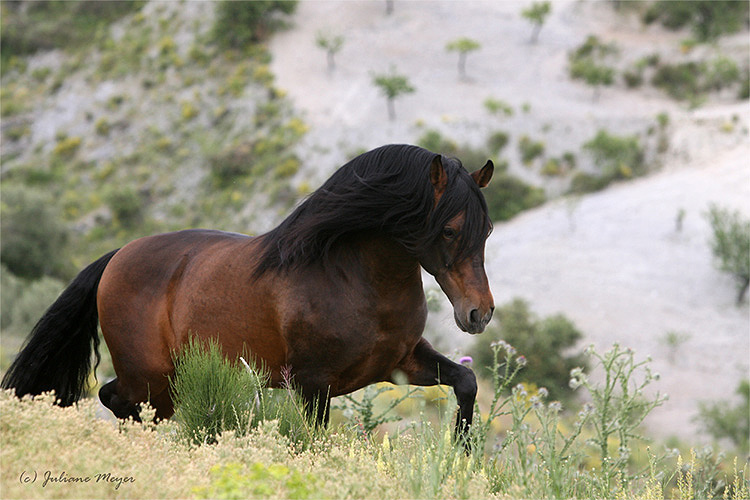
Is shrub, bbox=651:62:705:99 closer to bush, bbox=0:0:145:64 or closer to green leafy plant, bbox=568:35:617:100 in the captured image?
green leafy plant, bbox=568:35:617:100

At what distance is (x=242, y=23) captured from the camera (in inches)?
2128

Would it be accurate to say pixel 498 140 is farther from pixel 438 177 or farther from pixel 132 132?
pixel 438 177

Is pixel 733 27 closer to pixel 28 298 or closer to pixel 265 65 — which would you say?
pixel 265 65

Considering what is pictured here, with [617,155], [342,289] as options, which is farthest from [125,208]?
[342,289]

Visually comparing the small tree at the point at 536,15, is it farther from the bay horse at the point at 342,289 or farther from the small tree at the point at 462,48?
the bay horse at the point at 342,289

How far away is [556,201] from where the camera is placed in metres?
34.9

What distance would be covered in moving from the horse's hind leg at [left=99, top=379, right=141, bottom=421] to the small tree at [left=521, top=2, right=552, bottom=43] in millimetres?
51391

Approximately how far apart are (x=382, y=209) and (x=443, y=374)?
1136 mm

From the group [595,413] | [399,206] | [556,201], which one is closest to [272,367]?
[399,206]

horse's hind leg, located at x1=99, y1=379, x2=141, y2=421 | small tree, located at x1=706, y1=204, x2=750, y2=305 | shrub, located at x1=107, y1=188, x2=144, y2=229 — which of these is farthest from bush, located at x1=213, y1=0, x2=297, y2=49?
horse's hind leg, located at x1=99, y1=379, x2=141, y2=421

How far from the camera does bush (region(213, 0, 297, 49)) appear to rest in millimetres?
53875

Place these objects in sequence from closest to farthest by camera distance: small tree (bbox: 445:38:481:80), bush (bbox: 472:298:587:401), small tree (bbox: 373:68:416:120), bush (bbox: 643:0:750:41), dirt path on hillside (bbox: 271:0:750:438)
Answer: bush (bbox: 472:298:587:401) < dirt path on hillside (bbox: 271:0:750:438) < small tree (bbox: 373:68:416:120) < small tree (bbox: 445:38:481:80) < bush (bbox: 643:0:750:41)

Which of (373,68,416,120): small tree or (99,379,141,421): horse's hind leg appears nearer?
(99,379,141,421): horse's hind leg

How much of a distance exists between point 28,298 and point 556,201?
22462mm
